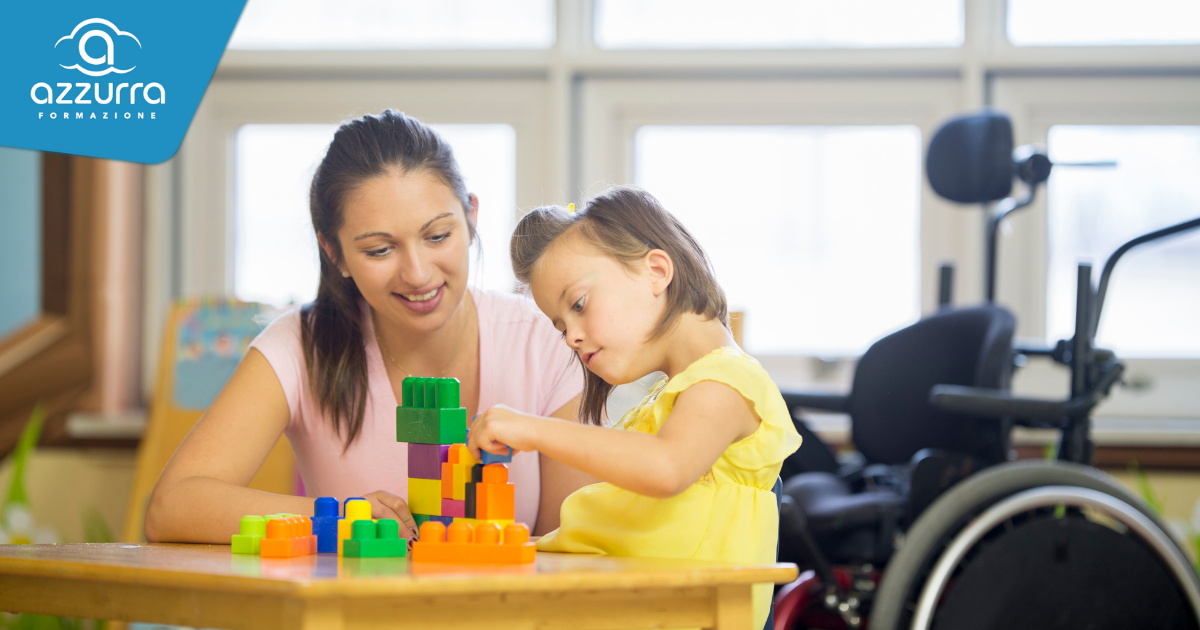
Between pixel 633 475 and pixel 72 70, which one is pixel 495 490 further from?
pixel 72 70

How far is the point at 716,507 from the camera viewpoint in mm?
Answer: 929

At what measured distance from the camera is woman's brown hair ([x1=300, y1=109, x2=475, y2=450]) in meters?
1.16

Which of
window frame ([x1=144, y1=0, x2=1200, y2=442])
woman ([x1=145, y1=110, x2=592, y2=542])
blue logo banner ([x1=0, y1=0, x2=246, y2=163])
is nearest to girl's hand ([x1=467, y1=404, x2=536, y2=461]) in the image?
woman ([x1=145, y1=110, x2=592, y2=542])

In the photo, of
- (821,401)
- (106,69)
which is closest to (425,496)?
(106,69)

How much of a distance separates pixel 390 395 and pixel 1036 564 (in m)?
1.00

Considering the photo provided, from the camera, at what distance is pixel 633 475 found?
2.68 feet

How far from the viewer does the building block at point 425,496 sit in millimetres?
878

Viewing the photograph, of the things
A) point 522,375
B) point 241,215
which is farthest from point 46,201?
point 522,375

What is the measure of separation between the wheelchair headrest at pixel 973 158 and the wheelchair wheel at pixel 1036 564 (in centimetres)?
65

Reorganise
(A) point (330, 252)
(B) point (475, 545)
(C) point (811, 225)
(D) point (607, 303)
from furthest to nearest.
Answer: (C) point (811, 225)
(A) point (330, 252)
(D) point (607, 303)
(B) point (475, 545)

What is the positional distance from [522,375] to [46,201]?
190 cm

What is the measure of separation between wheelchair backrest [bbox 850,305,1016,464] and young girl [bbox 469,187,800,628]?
856 mm

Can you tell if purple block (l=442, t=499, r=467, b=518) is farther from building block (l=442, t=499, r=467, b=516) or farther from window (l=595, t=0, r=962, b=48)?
window (l=595, t=0, r=962, b=48)

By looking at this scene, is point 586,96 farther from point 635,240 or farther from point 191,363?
point 635,240
